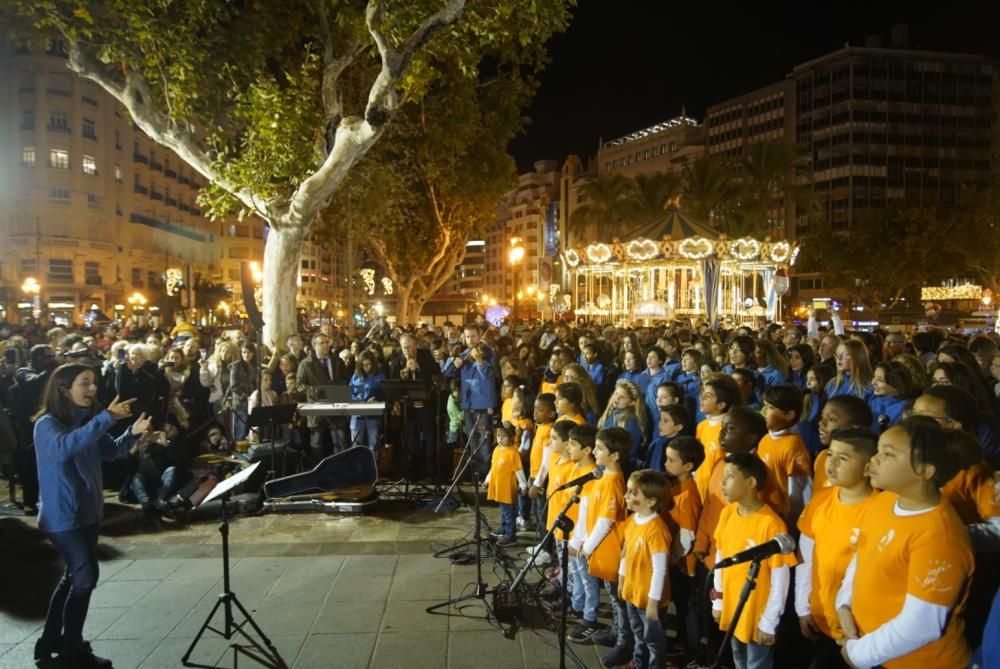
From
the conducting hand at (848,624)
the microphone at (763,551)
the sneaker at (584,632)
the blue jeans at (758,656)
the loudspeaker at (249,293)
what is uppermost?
the loudspeaker at (249,293)

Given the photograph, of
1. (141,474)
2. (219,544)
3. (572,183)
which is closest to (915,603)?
(219,544)

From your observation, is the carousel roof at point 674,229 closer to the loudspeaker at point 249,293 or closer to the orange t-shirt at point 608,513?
the loudspeaker at point 249,293

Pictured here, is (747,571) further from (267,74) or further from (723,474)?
(267,74)

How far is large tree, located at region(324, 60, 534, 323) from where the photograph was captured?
20.2 metres

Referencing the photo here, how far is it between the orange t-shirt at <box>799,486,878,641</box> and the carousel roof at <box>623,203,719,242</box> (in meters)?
17.5

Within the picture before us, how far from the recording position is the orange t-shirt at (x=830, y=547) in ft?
10.3

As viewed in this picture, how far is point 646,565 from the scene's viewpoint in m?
3.96

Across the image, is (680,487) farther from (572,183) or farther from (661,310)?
(572,183)

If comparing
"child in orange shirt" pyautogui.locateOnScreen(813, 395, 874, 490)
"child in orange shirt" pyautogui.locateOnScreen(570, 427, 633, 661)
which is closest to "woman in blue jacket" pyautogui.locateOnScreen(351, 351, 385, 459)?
"child in orange shirt" pyautogui.locateOnScreen(570, 427, 633, 661)

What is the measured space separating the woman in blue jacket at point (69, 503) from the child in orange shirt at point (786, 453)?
4200 millimetres

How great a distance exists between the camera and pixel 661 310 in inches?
824

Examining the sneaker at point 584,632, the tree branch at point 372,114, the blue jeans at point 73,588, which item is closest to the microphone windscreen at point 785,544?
the sneaker at point 584,632

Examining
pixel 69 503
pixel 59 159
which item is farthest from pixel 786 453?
pixel 59 159

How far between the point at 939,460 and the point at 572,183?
103m
